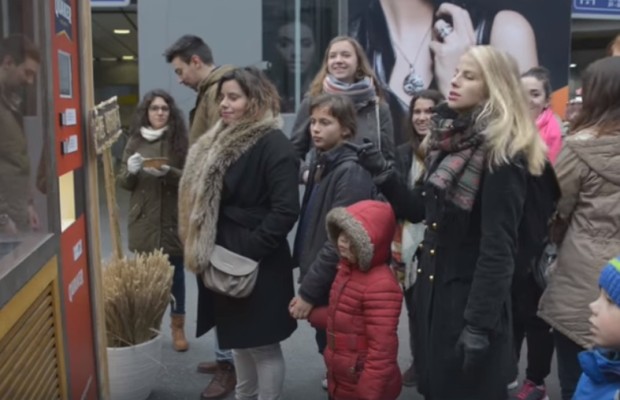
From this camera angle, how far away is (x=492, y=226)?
2471mm

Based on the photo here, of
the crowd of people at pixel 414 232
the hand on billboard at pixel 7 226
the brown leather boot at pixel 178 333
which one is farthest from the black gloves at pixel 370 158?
the brown leather boot at pixel 178 333

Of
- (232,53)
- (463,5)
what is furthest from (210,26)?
(463,5)

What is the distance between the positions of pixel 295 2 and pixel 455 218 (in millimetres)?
5221

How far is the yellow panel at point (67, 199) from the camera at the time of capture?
267cm

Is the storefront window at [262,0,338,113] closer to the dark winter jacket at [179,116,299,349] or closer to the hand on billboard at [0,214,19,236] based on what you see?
the dark winter jacket at [179,116,299,349]

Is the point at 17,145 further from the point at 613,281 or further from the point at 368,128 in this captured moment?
the point at 368,128

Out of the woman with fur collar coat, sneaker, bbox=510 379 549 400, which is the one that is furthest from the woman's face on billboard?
sneaker, bbox=510 379 549 400

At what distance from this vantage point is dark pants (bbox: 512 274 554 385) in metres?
3.24

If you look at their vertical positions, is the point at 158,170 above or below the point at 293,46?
below

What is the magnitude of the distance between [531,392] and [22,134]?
2876 mm

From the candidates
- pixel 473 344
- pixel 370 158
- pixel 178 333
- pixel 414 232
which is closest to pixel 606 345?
pixel 473 344

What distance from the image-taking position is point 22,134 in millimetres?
2191

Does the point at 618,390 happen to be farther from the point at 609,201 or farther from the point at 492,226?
the point at 609,201

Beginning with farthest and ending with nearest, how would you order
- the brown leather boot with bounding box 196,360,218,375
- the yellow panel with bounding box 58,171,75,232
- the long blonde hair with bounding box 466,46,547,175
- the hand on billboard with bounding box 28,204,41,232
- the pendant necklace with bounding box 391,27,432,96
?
1. the pendant necklace with bounding box 391,27,432,96
2. the brown leather boot with bounding box 196,360,218,375
3. the yellow panel with bounding box 58,171,75,232
4. the long blonde hair with bounding box 466,46,547,175
5. the hand on billboard with bounding box 28,204,41,232
